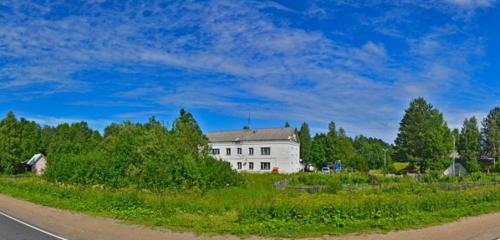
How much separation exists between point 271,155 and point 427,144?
2503 centimetres

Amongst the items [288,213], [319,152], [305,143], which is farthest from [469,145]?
[288,213]

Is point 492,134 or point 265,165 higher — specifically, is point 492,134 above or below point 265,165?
above

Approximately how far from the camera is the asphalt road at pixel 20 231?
43.5ft

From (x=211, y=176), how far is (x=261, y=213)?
1461 cm

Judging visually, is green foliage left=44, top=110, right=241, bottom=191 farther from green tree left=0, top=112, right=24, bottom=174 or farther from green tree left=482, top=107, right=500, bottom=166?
green tree left=482, top=107, right=500, bottom=166

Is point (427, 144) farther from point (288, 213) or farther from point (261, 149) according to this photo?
point (288, 213)

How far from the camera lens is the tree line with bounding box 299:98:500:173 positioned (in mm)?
72544

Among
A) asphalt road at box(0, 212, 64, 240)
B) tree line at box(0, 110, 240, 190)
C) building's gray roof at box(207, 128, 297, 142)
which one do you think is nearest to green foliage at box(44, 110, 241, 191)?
tree line at box(0, 110, 240, 190)

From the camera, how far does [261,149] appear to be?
235ft

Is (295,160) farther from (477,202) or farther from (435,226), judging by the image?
(435,226)

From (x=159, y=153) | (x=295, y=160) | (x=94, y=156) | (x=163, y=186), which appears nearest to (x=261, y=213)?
(x=163, y=186)

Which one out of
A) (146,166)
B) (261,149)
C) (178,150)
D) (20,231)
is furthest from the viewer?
(261,149)

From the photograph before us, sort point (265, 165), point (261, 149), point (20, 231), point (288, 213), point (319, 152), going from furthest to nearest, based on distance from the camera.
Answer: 1. point (319, 152)
2. point (261, 149)
3. point (265, 165)
4. point (288, 213)
5. point (20, 231)

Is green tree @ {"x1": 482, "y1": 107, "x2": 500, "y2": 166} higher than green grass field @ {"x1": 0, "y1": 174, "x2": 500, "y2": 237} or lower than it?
higher
